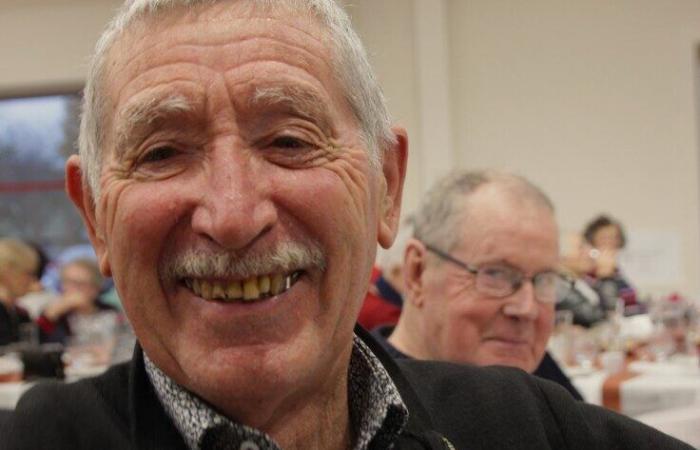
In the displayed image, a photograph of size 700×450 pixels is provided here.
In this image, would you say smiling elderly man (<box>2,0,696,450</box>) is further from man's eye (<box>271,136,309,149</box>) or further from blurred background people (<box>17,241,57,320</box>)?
blurred background people (<box>17,241,57,320</box>)

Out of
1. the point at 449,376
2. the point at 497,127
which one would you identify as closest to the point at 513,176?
the point at 449,376

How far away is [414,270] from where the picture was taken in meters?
2.61

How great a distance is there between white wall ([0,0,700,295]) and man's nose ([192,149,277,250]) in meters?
7.62

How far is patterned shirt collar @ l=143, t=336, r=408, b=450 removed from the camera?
1.11m

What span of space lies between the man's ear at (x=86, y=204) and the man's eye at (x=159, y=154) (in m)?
0.14

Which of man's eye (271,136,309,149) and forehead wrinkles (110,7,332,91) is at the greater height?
forehead wrinkles (110,7,332,91)

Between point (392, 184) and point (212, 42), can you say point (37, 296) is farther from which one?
point (212, 42)

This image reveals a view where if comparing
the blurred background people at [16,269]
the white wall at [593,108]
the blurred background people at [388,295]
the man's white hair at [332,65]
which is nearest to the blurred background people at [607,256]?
the white wall at [593,108]

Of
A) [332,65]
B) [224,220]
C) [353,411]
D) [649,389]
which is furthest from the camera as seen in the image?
[649,389]

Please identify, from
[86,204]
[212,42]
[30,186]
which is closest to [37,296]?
[30,186]

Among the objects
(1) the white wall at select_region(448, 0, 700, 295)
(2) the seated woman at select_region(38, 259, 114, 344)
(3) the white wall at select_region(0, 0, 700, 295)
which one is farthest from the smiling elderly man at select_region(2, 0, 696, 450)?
(1) the white wall at select_region(448, 0, 700, 295)

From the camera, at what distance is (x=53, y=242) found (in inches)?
395

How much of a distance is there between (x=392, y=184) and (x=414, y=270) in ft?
4.20

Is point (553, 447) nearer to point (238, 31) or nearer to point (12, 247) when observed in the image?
point (238, 31)
